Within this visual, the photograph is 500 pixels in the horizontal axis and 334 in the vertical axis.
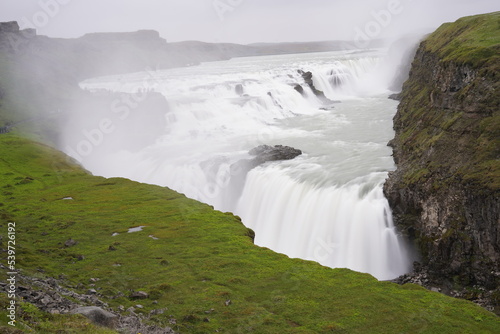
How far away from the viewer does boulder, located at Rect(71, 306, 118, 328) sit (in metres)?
15.5

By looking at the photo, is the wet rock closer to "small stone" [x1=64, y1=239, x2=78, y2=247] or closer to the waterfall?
the waterfall

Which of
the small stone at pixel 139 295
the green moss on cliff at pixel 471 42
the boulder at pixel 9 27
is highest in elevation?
the boulder at pixel 9 27

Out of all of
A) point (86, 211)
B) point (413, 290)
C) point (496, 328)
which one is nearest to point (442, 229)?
point (413, 290)

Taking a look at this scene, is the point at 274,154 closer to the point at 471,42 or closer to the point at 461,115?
the point at 461,115

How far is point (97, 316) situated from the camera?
51.9 ft

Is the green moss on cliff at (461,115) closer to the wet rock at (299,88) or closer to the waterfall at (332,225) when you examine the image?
the waterfall at (332,225)

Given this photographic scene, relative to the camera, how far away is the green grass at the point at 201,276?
61.0 feet

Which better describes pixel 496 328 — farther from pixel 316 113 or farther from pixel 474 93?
pixel 316 113

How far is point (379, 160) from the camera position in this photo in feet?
160

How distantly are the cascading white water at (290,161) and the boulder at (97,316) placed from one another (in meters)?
22.9

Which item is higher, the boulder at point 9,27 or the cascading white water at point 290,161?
the boulder at point 9,27

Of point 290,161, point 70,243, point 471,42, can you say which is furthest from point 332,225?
point 471,42

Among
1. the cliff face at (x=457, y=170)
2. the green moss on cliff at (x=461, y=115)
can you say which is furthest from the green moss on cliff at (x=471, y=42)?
the cliff face at (x=457, y=170)

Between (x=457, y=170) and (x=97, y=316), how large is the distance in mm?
29143
